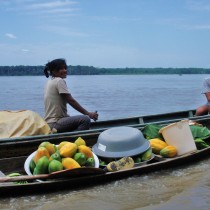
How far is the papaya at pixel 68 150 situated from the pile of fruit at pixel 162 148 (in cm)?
126

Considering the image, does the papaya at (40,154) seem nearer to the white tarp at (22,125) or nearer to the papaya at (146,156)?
the white tarp at (22,125)

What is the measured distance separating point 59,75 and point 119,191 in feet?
6.78

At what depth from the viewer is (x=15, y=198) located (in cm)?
418

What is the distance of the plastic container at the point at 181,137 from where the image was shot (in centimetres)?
538

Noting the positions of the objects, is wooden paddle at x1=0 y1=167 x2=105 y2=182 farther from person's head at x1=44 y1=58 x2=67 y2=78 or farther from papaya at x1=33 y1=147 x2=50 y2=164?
person's head at x1=44 y1=58 x2=67 y2=78

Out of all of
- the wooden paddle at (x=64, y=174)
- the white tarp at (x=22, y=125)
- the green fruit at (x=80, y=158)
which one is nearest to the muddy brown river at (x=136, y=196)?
the wooden paddle at (x=64, y=174)

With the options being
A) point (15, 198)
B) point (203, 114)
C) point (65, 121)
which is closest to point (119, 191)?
point (15, 198)

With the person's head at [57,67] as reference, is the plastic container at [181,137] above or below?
below

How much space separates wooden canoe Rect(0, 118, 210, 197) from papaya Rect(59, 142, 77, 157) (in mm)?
277

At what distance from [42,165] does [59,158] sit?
9.8 inches

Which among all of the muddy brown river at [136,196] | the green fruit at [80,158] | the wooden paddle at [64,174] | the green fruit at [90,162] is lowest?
the muddy brown river at [136,196]

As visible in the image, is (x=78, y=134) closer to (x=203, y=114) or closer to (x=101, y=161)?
(x=101, y=161)

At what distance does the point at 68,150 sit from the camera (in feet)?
15.0

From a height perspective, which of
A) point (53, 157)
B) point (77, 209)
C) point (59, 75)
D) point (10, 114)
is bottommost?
point (77, 209)
